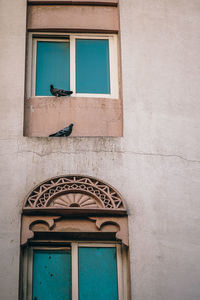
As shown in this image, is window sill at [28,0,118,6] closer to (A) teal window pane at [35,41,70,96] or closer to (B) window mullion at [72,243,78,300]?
(A) teal window pane at [35,41,70,96]

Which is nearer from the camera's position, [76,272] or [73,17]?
[76,272]

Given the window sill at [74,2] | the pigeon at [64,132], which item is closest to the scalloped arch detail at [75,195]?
the pigeon at [64,132]

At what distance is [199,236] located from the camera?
35.1 ft

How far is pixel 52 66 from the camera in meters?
12.5

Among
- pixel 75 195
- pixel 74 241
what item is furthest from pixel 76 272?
pixel 75 195

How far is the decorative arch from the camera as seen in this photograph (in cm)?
1070

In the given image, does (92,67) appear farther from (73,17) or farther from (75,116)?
(75,116)

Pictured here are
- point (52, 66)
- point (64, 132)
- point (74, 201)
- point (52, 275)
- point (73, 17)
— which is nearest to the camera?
point (52, 275)

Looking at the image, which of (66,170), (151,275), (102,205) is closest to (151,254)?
(151,275)

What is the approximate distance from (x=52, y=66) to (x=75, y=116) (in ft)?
4.14

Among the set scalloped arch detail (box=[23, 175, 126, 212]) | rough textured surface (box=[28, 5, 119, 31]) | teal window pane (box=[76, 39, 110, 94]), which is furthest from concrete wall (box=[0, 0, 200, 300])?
teal window pane (box=[76, 39, 110, 94])

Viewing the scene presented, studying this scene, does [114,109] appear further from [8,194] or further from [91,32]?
[8,194]

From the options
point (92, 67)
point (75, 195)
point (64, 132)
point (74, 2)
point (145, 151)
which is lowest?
point (75, 195)

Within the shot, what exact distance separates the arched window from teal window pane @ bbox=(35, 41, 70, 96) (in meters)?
2.07
